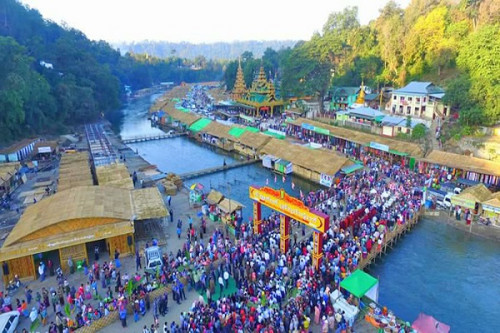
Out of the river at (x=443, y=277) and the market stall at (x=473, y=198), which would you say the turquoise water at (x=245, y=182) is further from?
the market stall at (x=473, y=198)

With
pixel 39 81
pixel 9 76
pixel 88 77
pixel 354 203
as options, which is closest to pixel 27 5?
pixel 88 77

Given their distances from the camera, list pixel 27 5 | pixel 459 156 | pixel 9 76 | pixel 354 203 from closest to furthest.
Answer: pixel 354 203 → pixel 459 156 → pixel 9 76 → pixel 27 5

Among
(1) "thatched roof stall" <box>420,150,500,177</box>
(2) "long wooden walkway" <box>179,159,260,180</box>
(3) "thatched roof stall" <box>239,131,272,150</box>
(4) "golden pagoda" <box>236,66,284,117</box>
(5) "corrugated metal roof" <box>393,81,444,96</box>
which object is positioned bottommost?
(2) "long wooden walkway" <box>179,159,260,180</box>

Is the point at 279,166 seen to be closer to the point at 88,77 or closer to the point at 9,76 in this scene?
the point at 9,76

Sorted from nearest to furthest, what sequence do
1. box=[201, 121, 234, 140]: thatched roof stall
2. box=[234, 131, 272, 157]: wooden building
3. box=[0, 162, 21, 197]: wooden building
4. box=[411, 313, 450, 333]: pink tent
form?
box=[411, 313, 450, 333]: pink tent, box=[0, 162, 21, 197]: wooden building, box=[234, 131, 272, 157]: wooden building, box=[201, 121, 234, 140]: thatched roof stall

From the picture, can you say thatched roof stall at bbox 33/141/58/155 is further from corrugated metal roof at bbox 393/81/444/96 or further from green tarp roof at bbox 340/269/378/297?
corrugated metal roof at bbox 393/81/444/96

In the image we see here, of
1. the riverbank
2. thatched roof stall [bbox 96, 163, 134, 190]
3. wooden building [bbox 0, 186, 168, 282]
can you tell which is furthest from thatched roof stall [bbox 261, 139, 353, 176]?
wooden building [bbox 0, 186, 168, 282]

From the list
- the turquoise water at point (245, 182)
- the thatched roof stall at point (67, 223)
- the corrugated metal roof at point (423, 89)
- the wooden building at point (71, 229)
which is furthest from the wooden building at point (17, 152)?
the corrugated metal roof at point (423, 89)
